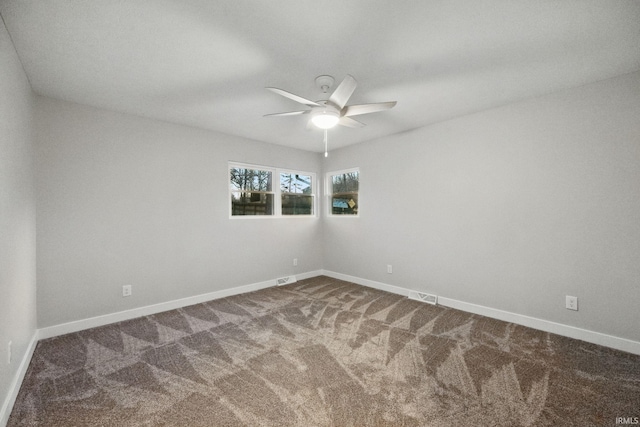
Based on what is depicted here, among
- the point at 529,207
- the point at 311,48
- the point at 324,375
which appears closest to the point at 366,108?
the point at 311,48

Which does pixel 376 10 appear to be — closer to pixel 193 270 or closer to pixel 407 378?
pixel 407 378

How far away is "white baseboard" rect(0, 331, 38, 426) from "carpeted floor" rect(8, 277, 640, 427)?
55 mm

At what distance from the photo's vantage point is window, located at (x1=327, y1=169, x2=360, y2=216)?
15.9ft

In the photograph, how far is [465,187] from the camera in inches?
134

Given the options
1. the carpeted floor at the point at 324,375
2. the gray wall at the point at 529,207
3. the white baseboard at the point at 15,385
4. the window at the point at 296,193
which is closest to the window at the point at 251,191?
the window at the point at 296,193

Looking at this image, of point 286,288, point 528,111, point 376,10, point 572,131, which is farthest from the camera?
point 286,288

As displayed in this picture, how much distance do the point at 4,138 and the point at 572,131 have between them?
15.7 feet

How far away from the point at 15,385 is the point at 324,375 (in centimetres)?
222

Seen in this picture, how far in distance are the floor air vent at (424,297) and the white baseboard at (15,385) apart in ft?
13.3

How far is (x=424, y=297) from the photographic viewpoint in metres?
3.78

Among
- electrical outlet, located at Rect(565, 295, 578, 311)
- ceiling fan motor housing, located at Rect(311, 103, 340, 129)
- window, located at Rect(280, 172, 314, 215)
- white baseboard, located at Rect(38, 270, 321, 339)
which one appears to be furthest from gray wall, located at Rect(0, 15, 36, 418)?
electrical outlet, located at Rect(565, 295, 578, 311)

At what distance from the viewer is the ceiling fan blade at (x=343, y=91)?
6.47 ft

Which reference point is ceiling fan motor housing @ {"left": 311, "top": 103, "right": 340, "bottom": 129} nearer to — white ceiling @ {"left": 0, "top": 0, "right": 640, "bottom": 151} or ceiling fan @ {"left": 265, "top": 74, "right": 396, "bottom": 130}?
ceiling fan @ {"left": 265, "top": 74, "right": 396, "bottom": 130}

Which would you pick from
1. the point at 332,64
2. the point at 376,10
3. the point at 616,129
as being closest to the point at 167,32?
the point at 332,64
